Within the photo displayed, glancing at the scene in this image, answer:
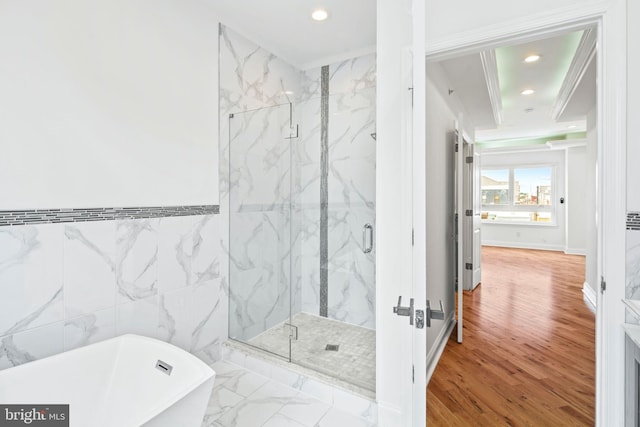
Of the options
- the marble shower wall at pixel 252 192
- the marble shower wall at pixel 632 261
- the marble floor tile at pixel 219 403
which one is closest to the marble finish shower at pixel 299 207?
the marble shower wall at pixel 252 192

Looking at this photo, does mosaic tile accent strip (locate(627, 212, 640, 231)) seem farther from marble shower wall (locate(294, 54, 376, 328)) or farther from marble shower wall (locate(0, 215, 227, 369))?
marble shower wall (locate(0, 215, 227, 369))

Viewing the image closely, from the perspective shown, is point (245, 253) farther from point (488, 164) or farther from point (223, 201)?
point (488, 164)

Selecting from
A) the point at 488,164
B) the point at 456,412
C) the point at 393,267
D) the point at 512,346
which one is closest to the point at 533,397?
the point at 456,412

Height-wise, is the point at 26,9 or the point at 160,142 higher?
the point at 26,9

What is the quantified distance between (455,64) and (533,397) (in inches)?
107

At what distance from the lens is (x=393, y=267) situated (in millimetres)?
1811

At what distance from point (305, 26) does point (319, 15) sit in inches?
7.8

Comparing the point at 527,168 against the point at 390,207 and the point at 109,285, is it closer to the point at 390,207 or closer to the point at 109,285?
the point at 390,207

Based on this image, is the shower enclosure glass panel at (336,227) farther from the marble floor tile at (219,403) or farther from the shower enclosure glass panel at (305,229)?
the marble floor tile at (219,403)

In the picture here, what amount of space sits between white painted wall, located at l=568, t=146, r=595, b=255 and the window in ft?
1.47

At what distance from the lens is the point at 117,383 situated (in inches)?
60.1

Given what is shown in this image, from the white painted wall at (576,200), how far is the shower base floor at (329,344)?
6893mm

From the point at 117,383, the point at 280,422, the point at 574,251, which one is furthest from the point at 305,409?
the point at 574,251

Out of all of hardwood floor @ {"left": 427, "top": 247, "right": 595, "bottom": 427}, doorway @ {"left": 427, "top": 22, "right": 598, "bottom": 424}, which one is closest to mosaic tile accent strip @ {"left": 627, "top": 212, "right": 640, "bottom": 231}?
hardwood floor @ {"left": 427, "top": 247, "right": 595, "bottom": 427}
